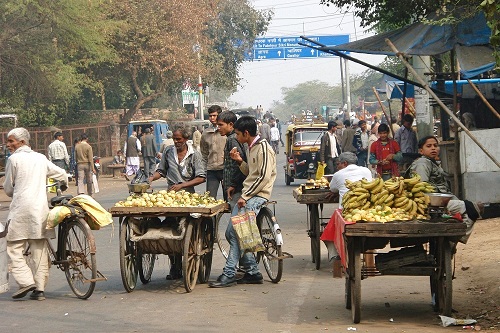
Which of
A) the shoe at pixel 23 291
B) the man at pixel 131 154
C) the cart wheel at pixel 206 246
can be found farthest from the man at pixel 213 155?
the man at pixel 131 154

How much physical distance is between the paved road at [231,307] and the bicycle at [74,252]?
178 millimetres

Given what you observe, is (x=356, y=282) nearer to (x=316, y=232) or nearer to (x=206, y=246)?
(x=206, y=246)

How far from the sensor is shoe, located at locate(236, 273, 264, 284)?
11.1 meters

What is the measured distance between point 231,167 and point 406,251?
3271 mm

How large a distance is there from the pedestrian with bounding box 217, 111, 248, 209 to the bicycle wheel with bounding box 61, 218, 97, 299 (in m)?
1.90

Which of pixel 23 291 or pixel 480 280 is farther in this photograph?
pixel 480 280

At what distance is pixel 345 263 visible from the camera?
8844mm

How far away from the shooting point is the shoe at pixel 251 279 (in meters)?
11.1

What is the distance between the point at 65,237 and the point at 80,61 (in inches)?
1298

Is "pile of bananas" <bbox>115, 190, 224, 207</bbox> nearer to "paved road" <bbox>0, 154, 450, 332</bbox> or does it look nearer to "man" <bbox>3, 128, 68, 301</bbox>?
"man" <bbox>3, 128, 68, 301</bbox>

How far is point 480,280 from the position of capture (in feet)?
36.3

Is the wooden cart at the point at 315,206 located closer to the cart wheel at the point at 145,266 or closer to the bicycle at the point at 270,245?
the bicycle at the point at 270,245

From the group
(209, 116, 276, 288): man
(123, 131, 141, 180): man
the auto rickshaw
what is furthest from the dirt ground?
(123, 131, 141, 180): man

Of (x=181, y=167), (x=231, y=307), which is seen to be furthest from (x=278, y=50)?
(x=231, y=307)
